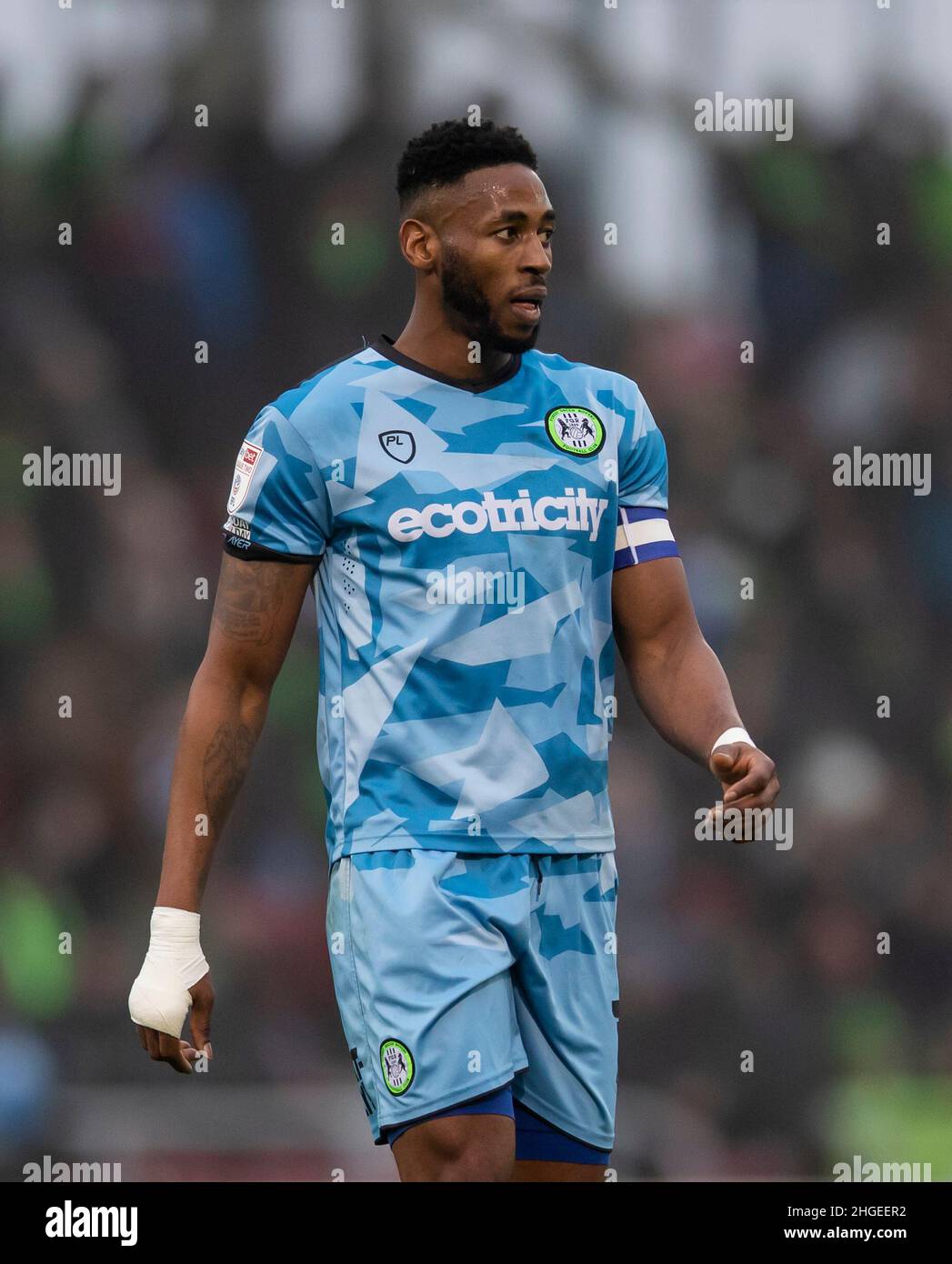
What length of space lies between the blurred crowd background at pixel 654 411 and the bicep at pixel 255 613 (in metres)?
2.99

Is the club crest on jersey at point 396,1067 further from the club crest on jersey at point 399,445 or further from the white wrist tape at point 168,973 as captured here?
the club crest on jersey at point 399,445

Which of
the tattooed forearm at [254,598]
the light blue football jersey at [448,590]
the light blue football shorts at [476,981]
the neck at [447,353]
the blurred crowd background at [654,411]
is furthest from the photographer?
the blurred crowd background at [654,411]

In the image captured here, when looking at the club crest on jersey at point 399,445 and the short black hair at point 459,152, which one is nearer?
the club crest on jersey at point 399,445

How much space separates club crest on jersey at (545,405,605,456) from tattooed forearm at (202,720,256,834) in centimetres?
73

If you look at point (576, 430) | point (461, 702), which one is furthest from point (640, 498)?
point (461, 702)

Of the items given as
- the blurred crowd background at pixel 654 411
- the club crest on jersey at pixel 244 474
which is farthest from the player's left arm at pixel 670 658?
the blurred crowd background at pixel 654 411

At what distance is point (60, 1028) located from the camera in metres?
5.98

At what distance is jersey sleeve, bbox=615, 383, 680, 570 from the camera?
336cm

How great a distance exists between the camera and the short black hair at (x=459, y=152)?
11.0ft

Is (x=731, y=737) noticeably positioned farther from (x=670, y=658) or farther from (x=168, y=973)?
(x=168, y=973)

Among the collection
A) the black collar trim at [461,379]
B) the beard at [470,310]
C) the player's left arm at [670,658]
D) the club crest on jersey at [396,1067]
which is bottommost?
the club crest on jersey at [396,1067]

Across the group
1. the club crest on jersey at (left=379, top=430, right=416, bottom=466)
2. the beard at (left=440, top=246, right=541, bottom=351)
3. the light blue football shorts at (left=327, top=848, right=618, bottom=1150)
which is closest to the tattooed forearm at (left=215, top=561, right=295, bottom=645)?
the club crest on jersey at (left=379, top=430, right=416, bottom=466)

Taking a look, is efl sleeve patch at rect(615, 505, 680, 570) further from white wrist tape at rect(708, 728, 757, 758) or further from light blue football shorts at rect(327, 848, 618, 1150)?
light blue football shorts at rect(327, 848, 618, 1150)

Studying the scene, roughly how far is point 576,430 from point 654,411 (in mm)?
3114
